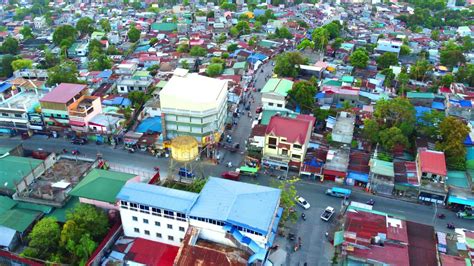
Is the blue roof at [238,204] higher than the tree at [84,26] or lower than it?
higher

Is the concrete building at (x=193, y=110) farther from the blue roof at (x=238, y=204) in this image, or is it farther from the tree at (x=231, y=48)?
the tree at (x=231, y=48)

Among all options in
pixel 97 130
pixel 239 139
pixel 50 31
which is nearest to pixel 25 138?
pixel 97 130

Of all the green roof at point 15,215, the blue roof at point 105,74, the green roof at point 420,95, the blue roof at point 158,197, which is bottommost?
the green roof at point 420,95

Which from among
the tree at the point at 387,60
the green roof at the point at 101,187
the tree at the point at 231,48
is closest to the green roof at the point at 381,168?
the green roof at the point at 101,187

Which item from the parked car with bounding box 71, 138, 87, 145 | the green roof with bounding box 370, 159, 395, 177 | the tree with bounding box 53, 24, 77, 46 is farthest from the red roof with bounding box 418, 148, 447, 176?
the tree with bounding box 53, 24, 77, 46

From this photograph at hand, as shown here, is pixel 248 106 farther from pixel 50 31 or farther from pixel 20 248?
pixel 50 31

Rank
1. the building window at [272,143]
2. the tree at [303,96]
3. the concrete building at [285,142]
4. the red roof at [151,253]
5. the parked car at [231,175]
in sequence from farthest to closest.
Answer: the tree at [303,96]
the building window at [272,143]
the concrete building at [285,142]
the parked car at [231,175]
the red roof at [151,253]

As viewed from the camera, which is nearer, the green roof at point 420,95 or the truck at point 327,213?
the truck at point 327,213
